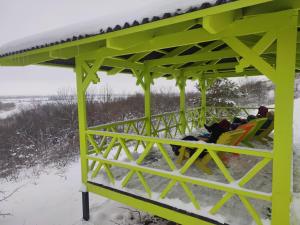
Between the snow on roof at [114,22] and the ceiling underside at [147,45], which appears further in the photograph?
the ceiling underside at [147,45]

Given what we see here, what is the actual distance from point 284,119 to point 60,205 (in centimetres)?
450

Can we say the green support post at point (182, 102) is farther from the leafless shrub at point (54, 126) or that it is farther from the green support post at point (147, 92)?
the leafless shrub at point (54, 126)

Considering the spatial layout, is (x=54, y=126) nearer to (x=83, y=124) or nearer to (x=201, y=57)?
(x=83, y=124)

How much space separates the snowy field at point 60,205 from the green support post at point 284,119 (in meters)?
0.60

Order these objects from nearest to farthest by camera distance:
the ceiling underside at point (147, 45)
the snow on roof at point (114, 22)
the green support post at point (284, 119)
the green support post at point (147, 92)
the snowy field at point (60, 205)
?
1. the snow on roof at point (114, 22)
2. the green support post at point (284, 119)
3. the ceiling underside at point (147, 45)
4. the snowy field at point (60, 205)
5. the green support post at point (147, 92)

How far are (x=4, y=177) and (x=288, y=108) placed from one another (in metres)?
8.12

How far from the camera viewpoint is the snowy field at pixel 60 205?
12.5ft

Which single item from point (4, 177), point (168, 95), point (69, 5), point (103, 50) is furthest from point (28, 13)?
point (103, 50)

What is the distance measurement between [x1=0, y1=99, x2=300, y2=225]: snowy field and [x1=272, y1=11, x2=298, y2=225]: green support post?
605 millimetres

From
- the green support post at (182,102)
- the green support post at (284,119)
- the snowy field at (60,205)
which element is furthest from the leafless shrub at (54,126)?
the green support post at (284,119)

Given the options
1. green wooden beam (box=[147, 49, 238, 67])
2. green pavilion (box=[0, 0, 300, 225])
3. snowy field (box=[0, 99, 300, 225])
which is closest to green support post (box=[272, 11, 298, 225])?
green pavilion (box=[0, 0, 300, 225])

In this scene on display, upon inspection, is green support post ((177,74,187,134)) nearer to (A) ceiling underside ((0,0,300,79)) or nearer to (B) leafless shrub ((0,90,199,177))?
(A) ceiling underside ((0,0,300,79))

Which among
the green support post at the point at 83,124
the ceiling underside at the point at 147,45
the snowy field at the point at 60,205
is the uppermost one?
the ceiling underside at the point at 147,45

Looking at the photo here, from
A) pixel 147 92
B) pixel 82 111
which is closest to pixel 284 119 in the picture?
pixel 82 111
